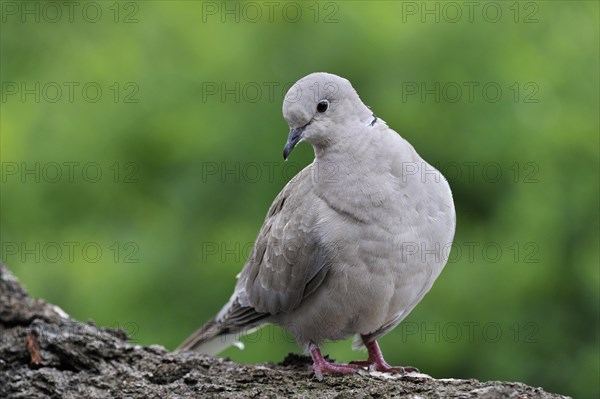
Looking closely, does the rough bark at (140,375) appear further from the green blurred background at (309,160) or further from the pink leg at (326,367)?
the green blurred background at (309,160)

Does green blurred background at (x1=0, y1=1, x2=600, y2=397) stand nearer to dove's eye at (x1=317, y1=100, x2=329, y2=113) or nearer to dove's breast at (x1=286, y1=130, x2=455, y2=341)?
dove's breast at (x1=286, y1=130, x2=455, y2=341)

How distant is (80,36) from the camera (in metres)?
9.08

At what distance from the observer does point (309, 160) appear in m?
6.41

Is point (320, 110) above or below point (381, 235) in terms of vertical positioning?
above

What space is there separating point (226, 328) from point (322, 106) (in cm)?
140

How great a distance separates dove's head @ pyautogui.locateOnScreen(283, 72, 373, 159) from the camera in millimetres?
3908

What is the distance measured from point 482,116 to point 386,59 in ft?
2.67

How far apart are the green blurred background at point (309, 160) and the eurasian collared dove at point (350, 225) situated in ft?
5.79

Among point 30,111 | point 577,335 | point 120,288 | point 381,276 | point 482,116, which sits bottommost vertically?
point 381,276

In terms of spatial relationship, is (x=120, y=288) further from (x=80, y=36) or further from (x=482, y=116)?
(x=80, y=36)

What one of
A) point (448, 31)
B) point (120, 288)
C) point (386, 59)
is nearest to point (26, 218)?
point (120, 288)

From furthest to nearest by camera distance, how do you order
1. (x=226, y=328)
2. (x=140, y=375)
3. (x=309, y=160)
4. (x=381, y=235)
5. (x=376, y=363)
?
(x=309, y=160), (x=226, y=328), (x=376, y=363), (x=140, y=375), (x=381, y=235)

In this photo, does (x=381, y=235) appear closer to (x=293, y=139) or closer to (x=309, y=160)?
(x=293, y=139)

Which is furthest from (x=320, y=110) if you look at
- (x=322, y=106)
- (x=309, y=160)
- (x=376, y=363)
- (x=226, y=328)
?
(x=309, y=160)
